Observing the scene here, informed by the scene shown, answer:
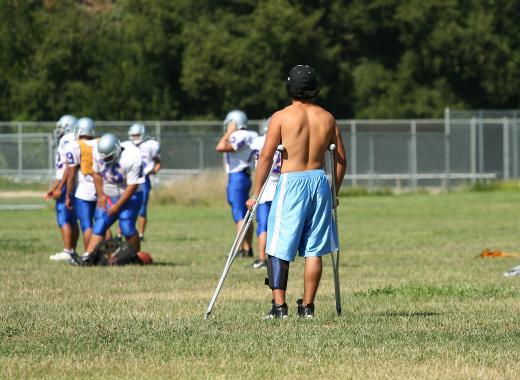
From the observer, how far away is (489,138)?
155 feet

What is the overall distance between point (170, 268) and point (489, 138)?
103 feet

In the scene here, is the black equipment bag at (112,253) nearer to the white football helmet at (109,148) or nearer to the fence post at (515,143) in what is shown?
the white football helmet at (109,148)

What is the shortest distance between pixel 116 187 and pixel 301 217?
7.29m

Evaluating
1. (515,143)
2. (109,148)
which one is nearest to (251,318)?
(109,148)

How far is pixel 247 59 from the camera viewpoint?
5084 cm

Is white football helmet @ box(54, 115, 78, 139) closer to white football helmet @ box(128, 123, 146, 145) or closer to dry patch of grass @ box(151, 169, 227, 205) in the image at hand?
white football helmet @ box(128, 123, 146, 145)

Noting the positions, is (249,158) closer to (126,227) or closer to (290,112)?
(126,227)

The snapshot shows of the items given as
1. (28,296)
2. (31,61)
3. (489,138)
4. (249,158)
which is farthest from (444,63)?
(28,296)

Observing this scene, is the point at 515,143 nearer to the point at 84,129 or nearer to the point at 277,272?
the point at 84,129

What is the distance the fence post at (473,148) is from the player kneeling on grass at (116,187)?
2994 cm

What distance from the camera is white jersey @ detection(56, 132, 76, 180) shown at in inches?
723

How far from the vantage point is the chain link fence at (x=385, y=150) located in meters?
44.8

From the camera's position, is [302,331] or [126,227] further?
[126,227]

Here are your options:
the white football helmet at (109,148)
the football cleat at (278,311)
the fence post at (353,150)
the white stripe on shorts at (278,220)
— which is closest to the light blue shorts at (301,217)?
the white stripe on shorts at (278,220)
